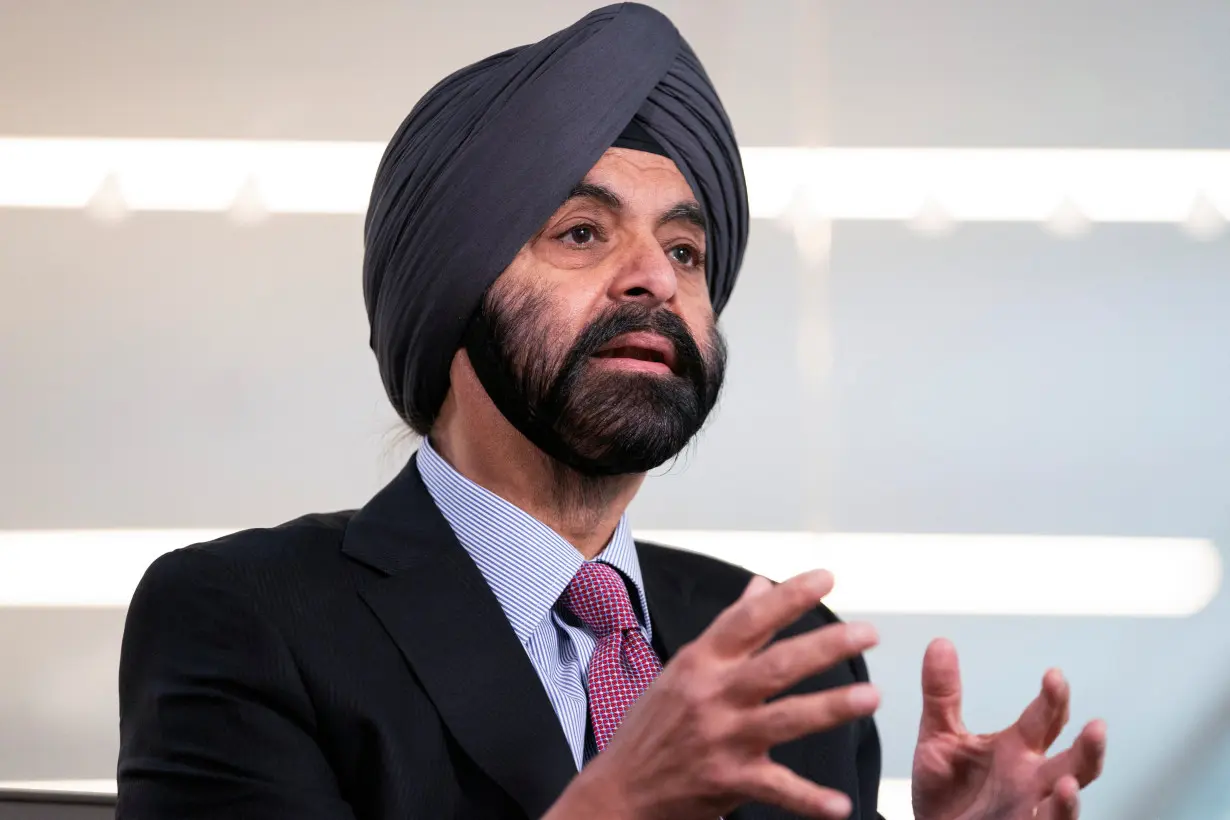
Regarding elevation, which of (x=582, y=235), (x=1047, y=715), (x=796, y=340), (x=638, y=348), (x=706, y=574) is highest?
(x=796, y=340)

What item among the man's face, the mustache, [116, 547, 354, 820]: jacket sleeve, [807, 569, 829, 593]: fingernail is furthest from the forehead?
[807, 569, 829, 593]: fingernail

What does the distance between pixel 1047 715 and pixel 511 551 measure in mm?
558

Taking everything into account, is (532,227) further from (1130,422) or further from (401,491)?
(1130,422)

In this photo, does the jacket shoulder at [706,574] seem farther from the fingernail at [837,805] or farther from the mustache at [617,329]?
the fingernail at [837,805]

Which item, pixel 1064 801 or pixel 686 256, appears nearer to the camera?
pixel 1064 801

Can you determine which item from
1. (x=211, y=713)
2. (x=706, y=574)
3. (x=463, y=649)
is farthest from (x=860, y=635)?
(x=706, y=574)

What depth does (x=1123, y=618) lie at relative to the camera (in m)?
2.74

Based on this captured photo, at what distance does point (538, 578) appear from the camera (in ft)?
4.82

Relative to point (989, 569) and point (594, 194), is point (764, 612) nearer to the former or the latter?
point (594, 194)

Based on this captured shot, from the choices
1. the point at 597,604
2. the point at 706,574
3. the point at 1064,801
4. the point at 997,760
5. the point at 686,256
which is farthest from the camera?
the point at 706,574

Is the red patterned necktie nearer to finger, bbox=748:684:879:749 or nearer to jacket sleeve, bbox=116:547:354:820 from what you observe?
jacket sleeve, bbox=116:547:354:820

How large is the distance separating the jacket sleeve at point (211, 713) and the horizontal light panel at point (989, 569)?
1.41 m

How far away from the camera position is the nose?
1.47 meters

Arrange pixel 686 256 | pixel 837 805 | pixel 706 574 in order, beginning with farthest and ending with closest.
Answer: pixel 706 574 < pixel 686 256 < pixel 837 805
